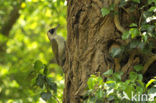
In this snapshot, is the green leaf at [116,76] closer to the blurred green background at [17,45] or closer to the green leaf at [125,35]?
the green leaf at [125,35]

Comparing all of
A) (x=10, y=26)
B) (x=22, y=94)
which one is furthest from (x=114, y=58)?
(x=10, y=26)

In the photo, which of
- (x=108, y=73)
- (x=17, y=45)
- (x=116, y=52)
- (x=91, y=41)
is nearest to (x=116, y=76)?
(x=108, y=73)

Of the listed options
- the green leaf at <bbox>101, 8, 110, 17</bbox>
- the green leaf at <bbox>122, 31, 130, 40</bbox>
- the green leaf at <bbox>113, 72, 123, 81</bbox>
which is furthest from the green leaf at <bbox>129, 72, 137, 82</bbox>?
the green leaf at <bbox>101, 8, 110, 17</bbox>

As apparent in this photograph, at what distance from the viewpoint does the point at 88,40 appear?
296 centimetres

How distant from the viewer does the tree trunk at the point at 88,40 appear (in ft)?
9.41

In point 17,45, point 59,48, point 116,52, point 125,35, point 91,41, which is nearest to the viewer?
point 125,35

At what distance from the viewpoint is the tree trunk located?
113 inches

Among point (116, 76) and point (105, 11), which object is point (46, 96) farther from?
point (105, 11)

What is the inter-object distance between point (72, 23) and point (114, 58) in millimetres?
609

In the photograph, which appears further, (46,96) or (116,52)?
(46,96)

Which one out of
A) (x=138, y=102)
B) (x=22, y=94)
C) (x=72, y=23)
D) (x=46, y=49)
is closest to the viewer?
(x=138, y=102)

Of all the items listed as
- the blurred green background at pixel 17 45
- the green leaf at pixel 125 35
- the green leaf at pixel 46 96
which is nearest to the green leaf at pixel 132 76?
the green leaf at pixel 125 35

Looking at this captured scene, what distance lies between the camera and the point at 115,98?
2.46 meters

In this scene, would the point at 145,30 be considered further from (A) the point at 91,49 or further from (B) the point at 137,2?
(A) the point at 91,49
